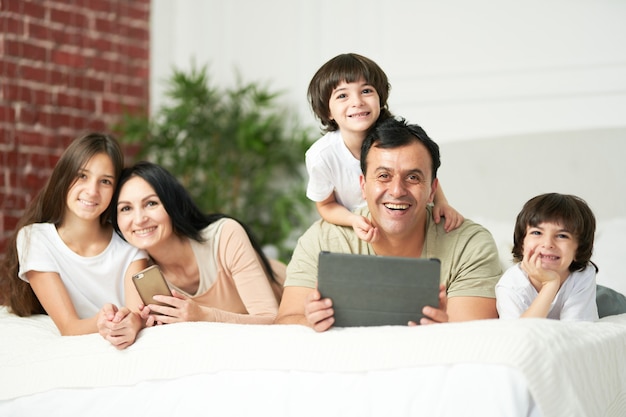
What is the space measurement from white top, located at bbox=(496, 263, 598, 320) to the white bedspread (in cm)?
12

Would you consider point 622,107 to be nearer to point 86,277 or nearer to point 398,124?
point 398,124

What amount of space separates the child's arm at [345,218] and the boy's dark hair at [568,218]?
437 mm

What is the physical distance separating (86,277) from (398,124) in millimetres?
1276

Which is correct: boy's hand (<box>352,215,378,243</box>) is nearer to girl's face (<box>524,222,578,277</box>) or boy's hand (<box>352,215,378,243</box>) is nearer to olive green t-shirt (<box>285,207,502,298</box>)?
olive green t-shirt (<box>285,207,502,298</box>)

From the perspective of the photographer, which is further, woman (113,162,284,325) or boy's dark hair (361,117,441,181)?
woman (113,162,284,325)

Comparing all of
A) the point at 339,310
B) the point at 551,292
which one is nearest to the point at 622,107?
the point at 551,292

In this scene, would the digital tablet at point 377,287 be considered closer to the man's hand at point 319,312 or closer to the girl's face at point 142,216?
the man's hand at point 319,312

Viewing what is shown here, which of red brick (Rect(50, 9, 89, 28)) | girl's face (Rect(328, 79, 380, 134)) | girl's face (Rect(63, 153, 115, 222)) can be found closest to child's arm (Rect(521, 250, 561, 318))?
girl's face (Rect(328, 79, 380, 134))

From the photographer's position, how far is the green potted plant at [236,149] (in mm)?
5039

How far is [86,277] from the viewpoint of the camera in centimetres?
295

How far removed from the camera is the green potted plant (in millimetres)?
5039

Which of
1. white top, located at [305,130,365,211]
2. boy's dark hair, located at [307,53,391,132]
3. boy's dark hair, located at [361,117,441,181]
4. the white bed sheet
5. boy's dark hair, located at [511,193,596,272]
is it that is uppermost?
boy's dark hair, located at [307,53,391,132]

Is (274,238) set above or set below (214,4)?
below

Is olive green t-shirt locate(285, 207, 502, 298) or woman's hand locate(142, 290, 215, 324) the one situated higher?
olive green t-shirt locate(285, 207, 502, 298)
